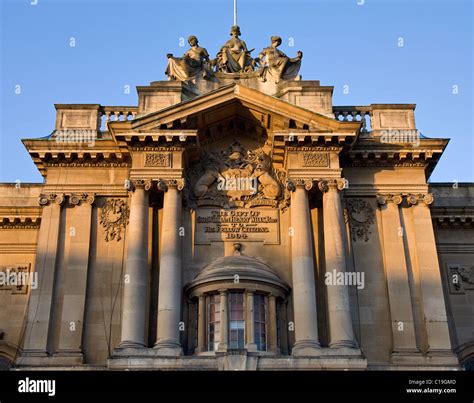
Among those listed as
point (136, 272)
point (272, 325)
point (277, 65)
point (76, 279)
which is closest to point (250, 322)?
point (272, 325)

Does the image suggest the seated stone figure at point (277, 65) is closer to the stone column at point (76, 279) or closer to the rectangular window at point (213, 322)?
the stone column at point (76, 279)

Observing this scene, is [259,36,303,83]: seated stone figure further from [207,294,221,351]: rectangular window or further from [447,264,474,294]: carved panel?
[447,264,474,294]: carved panel

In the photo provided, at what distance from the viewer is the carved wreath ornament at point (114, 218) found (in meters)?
26.5

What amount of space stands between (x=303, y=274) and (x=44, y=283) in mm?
9315

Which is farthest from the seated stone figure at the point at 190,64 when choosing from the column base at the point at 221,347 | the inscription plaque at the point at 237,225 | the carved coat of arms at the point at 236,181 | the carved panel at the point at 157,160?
the column base at the point at 221,347

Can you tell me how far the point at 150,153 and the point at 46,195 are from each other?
A: 14.3 feet

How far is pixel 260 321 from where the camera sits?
24922 mm

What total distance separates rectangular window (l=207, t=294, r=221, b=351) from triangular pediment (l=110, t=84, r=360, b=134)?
6761 mm

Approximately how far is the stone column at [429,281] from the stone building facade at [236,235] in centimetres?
5

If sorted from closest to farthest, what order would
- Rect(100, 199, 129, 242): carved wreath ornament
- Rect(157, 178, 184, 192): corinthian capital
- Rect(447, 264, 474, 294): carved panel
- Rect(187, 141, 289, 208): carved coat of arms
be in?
Rect(157, 178, 184, 192): corinthian capital
Rect(100, 199, 129, 242): carved wreath ornament
Rect(187, 141, 289, 208): carved coat of arms
Rect(447, 264, 474, 294): carved panel

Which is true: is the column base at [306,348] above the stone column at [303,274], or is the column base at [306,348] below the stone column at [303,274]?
below

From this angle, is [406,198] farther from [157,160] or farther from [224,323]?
[157,160]

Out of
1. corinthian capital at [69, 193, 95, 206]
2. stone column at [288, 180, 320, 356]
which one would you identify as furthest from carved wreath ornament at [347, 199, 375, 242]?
corinthian capital at [69, 193, 95, 206]

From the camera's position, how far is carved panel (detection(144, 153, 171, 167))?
2641 cm
